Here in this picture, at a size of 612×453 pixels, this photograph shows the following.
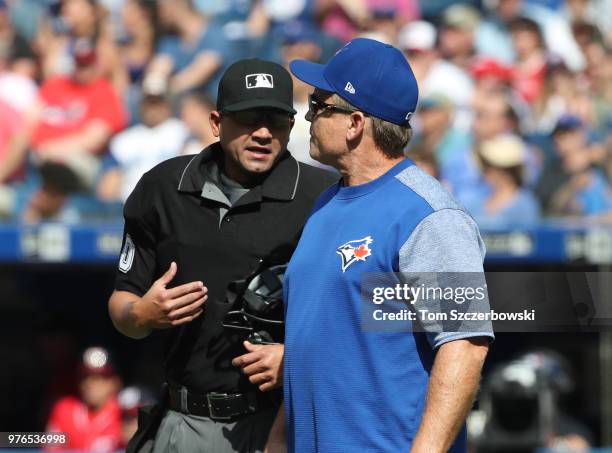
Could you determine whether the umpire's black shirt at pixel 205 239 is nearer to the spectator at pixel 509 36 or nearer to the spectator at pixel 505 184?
the spectator at pixel 505 184

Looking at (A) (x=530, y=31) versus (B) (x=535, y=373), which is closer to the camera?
(B) (x=535, y=373)

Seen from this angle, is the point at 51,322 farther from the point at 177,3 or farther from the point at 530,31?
the point at 530,31

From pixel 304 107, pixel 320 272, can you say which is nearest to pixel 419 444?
pixel 320 272

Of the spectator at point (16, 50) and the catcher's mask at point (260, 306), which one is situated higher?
the spectator at point (16, 50)

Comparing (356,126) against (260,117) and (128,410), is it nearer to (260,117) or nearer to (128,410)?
(260,117)

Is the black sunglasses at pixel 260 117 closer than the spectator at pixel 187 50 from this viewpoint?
Yes

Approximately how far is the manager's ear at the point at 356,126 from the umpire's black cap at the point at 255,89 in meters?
0.50

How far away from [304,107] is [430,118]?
886mm

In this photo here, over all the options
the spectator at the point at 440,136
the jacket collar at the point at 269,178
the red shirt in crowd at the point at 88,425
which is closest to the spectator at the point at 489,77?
the spectator at the point at 440,136

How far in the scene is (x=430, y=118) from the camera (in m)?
7.79

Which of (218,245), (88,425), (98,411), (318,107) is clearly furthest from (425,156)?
(318,107)

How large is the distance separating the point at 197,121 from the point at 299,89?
0.76 meters

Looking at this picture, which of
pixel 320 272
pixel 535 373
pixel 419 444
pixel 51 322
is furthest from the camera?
pixel 51 322

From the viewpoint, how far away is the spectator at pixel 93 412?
6.75 m
